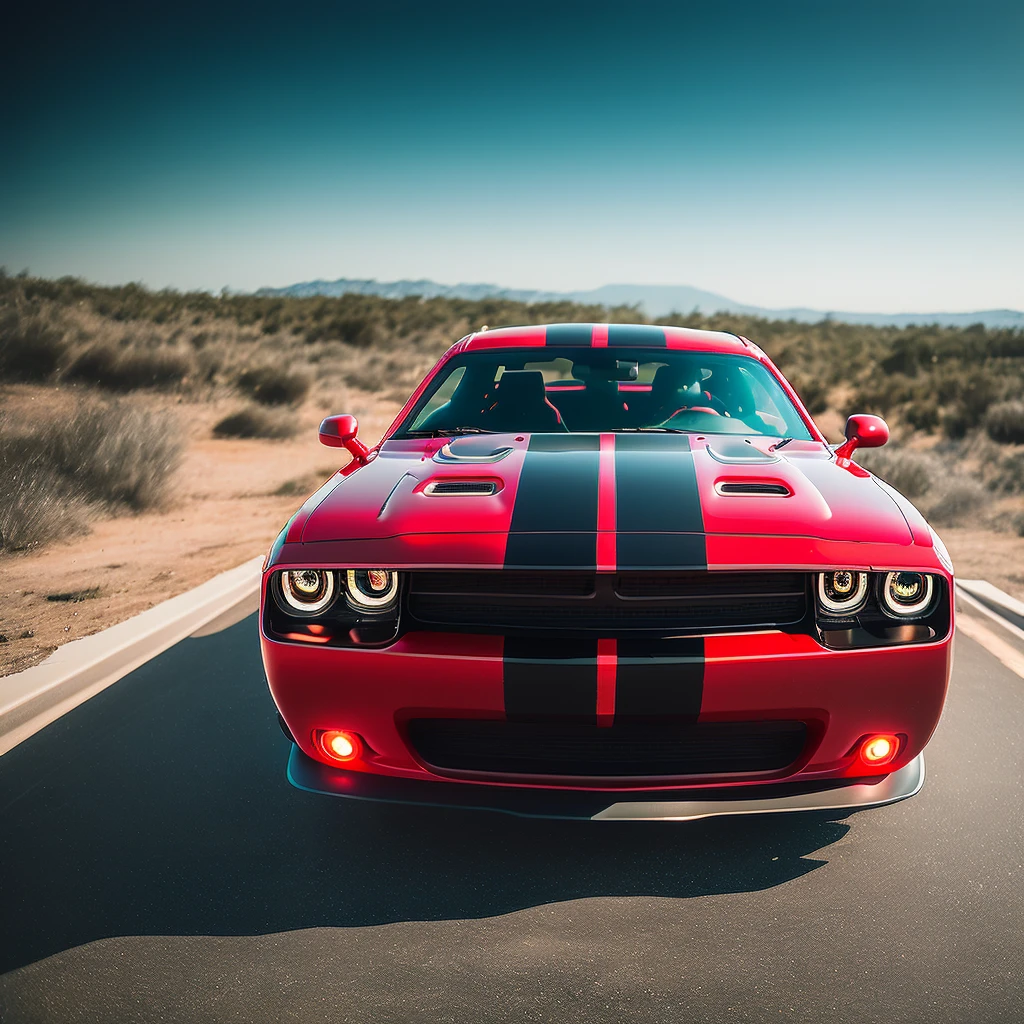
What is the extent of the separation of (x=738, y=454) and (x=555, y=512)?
100 cm

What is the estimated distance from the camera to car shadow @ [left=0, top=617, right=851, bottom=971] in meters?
2.60

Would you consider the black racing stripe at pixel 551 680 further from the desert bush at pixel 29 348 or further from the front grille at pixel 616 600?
the desert bush at pixel 29 348

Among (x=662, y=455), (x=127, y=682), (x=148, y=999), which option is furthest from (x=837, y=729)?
(x=127, y=682)

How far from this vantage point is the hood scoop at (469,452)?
10.9 feet

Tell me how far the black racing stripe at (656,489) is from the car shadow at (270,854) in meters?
0.84

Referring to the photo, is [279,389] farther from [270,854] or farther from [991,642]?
[270,854]

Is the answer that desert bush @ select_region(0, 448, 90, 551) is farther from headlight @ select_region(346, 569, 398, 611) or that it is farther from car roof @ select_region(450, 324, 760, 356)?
headlight @ select_region(346, 569, 398, 611)

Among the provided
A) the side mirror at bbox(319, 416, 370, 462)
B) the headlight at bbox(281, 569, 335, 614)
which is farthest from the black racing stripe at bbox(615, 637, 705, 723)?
the side mirror at bbox(319, 416, 370, 462)

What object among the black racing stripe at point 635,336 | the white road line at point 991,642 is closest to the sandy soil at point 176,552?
the white road line at point 991,642

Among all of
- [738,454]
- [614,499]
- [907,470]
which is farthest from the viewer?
[907,470]

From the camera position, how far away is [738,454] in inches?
134

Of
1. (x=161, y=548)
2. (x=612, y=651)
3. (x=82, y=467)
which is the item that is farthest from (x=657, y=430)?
(x=82, y=467)

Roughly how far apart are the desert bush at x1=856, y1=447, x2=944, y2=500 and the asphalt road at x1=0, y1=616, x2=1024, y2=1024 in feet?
26.6

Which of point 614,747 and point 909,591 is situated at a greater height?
point 909,591
